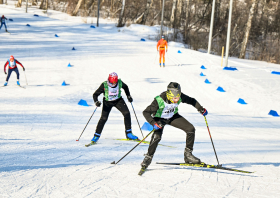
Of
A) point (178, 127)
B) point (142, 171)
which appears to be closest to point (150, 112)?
point (178, 127)

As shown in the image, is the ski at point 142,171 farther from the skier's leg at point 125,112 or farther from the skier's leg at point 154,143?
the skier's leg at point 125,112

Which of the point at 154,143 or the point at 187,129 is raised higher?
the point at 187,129

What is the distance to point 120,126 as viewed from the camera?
9352mm

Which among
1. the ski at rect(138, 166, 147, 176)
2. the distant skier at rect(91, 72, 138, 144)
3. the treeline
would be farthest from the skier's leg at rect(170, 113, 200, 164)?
the treeline

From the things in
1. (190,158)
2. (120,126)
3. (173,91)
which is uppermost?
(173,91)

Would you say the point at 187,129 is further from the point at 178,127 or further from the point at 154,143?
the point at 154,143

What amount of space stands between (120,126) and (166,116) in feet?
14.1

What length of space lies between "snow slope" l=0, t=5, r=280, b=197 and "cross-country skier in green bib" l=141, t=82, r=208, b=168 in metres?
0.36

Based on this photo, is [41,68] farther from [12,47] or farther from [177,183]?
[177,183]

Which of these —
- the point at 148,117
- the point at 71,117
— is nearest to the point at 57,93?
the point at 71,117

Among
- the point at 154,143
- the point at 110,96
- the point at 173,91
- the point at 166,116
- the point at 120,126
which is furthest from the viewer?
the point at 120,126

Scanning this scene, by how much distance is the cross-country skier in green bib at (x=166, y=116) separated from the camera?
4.95 meters

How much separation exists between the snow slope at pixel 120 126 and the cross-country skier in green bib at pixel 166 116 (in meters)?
0.36

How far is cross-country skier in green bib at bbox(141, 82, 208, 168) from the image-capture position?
495cm
